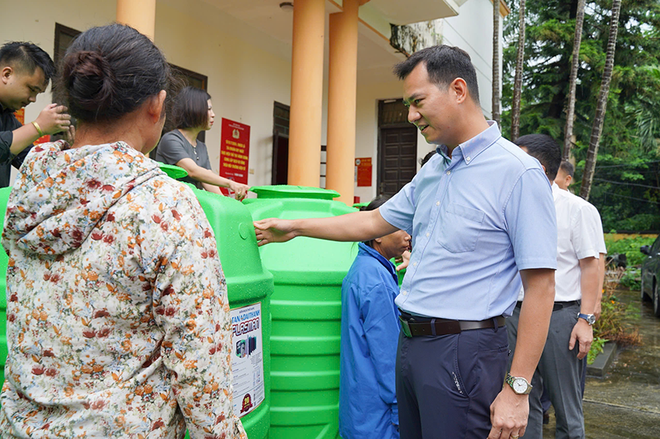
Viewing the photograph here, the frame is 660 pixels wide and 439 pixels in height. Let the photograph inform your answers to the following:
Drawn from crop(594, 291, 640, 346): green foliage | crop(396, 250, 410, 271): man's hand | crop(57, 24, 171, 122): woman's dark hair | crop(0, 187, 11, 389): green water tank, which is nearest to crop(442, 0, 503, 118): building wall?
crop(594, 291, 640, 346): green foliage

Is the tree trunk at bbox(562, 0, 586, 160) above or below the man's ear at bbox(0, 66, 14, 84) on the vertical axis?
above

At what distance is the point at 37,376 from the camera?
1.11m

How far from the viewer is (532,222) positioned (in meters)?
1.61

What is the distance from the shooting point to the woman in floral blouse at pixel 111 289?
1059 mm

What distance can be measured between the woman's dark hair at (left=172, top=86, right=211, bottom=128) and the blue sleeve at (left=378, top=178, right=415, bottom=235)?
4.75 feet

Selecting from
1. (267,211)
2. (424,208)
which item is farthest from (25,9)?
(424,208)

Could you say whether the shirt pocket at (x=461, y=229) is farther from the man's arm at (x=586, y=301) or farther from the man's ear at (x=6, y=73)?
the man's ear at (x=6, y=73)

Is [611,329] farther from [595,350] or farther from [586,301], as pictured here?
[586,301]

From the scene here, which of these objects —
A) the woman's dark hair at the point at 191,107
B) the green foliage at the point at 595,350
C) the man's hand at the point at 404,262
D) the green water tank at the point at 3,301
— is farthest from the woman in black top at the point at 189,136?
the green foliage at the point at 595,350

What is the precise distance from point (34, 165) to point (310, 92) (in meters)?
5.13

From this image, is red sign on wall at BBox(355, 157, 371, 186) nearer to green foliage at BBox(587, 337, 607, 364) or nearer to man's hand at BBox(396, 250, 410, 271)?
green foliage at BBox(587, 337, 607, 364)

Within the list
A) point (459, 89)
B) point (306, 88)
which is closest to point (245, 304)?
point (459, 89)

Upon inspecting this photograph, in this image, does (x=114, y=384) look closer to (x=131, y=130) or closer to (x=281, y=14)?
(x=131, y=130)

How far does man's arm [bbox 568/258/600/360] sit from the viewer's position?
2760mm
